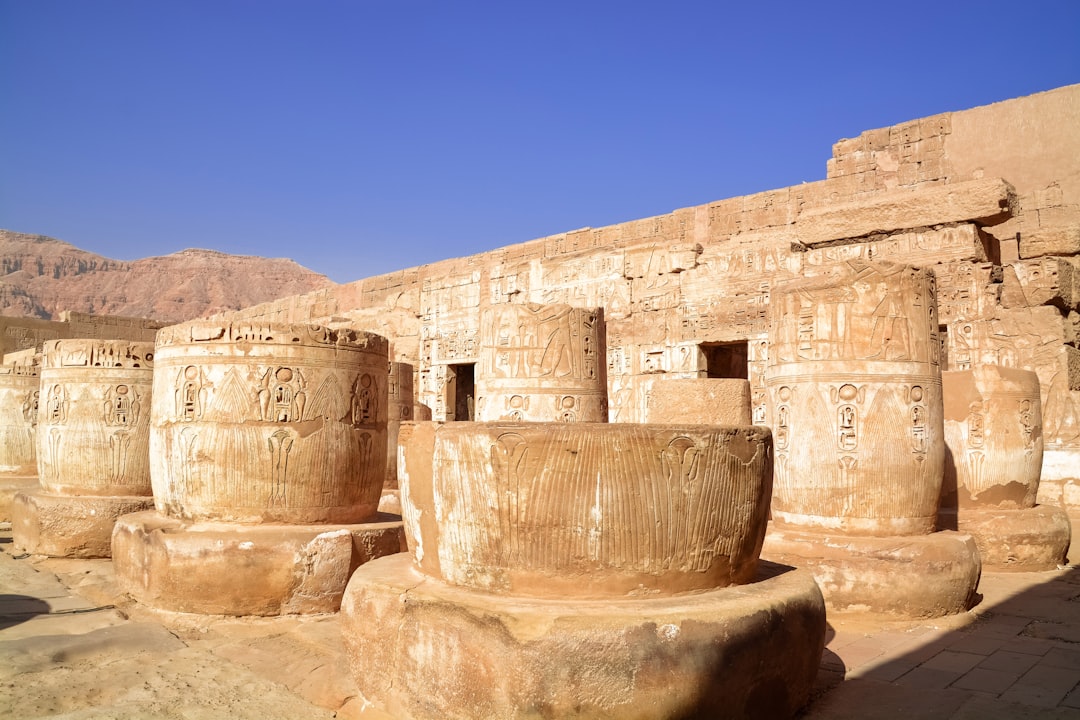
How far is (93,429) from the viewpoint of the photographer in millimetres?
6594

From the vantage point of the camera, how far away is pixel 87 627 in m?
4.46

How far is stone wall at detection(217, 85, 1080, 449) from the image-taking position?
898 cm

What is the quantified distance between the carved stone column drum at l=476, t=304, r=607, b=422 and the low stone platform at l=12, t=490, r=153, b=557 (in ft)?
10.6

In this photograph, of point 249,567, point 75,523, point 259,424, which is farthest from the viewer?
point 75,523

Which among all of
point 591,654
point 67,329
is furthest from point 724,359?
point 67,329

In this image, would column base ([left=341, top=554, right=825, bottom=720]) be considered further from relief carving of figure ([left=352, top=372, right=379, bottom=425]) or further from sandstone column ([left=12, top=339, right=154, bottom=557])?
sandstone column ([left=12, top=339, right=154, bottom=557])

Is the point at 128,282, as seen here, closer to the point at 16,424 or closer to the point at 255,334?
the point at 16,424

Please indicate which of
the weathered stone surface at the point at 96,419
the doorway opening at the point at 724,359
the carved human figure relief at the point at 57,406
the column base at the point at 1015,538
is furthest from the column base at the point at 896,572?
the doorway opening at the point at 724,359

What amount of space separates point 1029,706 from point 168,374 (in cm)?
503

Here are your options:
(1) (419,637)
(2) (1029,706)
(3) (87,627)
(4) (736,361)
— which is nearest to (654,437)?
(1) (419,637)

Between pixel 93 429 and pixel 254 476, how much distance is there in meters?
2.57

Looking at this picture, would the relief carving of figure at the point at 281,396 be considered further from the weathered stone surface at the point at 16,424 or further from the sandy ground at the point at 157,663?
the weathered stone surface at the point at 16,424

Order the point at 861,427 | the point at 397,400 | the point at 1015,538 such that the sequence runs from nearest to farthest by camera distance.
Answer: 1. the point at 861,427
2. the point at 1015,538
3. the point at 397,400

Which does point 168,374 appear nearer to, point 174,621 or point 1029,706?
point 174,621
